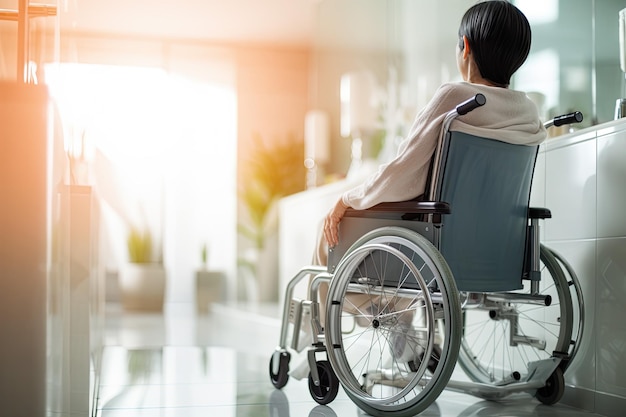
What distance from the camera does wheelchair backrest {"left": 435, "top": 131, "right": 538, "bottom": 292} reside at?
177cm

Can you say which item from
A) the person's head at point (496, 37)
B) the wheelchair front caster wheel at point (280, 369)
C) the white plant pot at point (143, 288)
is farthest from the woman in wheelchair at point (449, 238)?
the white plant pot at point (143, 288)

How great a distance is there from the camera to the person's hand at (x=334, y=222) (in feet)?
6.63

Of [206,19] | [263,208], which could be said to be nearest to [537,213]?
[263,208]

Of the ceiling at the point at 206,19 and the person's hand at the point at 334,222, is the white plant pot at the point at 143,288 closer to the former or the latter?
the ceiling at the point at 206,19

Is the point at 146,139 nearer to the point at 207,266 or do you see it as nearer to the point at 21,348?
the point at 207,266

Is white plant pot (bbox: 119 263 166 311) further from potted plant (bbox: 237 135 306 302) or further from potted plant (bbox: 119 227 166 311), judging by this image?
potted plant (bbox: 237 135 306 302)

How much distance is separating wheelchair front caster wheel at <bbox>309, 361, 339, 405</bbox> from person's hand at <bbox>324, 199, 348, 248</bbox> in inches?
12.7

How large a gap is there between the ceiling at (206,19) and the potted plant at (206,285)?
2044 mm

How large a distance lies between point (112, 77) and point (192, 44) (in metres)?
0.84

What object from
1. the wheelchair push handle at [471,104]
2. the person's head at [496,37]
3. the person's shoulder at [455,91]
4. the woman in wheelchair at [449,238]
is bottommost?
the woman in wheelchair at [449,238]

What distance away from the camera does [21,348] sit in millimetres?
1151

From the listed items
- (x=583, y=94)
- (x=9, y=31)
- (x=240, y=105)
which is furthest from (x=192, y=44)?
(x=9, y=31)

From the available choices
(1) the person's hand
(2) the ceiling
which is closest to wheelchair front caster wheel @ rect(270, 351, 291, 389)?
(1) the person's hand

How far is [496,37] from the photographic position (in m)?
1.93
